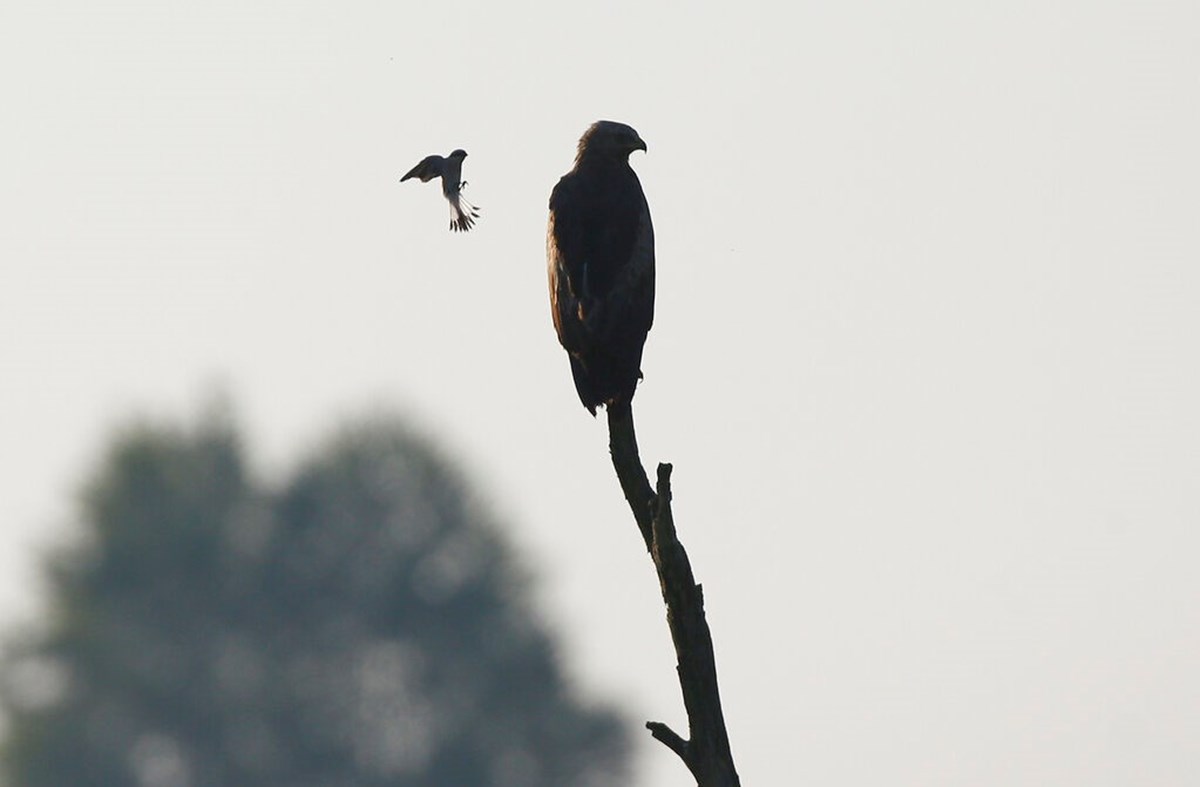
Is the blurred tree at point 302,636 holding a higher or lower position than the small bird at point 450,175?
higher

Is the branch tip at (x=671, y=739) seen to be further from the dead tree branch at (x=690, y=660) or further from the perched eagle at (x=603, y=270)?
the perched eagle at (x=603, y=270)

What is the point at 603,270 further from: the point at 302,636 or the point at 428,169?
the point at 302,636

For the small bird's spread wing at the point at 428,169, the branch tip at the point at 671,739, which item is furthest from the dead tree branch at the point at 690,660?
the small bird's spread wing at the point at 428,169

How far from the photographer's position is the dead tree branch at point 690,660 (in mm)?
16484

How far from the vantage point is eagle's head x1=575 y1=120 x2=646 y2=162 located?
2180 cm

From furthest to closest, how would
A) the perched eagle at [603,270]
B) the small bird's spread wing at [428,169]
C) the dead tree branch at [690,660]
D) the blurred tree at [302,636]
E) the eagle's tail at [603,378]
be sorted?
the blurred tree at [302,636] → the small bird's spread wing at [428,169] → the perched eagle at [603,270] → the eagle's tail at [603,378] → the dead tree branch at [690,660]

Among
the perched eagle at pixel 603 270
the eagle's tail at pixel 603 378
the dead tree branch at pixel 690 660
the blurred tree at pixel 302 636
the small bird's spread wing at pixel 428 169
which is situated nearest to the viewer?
the dead tree branch at pixel 690 660

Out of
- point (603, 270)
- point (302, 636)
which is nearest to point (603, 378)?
point (603, 270)

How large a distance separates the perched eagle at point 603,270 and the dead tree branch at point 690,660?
2.65 metres

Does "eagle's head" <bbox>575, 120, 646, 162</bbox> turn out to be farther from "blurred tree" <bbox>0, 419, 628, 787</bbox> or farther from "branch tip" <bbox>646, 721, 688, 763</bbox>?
"blurred tree" <bbox>0, 419, 628, 787</bbox>

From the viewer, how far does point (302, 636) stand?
74438 millimetres

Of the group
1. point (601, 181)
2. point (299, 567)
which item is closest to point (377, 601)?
point (299, 567)

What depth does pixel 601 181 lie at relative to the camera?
2134 cm

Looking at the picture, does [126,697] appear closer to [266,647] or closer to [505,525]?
[266,647]
